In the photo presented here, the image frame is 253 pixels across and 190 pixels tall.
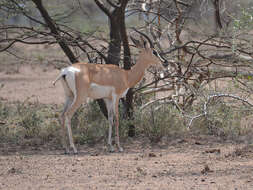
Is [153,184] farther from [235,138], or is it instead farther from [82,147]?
[235,138]

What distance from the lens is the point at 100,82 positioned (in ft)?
21.9

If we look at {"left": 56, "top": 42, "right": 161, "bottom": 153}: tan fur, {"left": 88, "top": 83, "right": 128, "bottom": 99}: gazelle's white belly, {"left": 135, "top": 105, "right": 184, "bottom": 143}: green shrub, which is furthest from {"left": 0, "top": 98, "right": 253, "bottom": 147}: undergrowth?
{"left": 88, "top": 83, "right": 128, "bottom": 99}: gazelle's white belly

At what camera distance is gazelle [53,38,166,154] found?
6.43m

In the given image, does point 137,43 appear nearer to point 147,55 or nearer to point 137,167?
point 147,55

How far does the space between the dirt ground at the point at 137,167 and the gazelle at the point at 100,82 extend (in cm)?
54

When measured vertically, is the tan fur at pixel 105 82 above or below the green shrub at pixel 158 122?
above

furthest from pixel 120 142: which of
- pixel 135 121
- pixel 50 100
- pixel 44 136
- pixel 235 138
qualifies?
pixel 50 100

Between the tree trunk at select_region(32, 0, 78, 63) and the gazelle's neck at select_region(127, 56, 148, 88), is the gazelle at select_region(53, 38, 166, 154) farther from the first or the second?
the tree trunk at select_region(32, 0, 78, 63)

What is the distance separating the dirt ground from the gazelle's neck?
1067 mm

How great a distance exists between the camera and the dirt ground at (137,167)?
15.6ft

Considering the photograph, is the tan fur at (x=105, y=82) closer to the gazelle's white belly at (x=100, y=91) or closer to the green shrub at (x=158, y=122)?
the gazelle's white belly at (x=100, y=91)

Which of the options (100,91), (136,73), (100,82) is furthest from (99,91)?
(136,73)

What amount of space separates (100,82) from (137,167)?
1.74m

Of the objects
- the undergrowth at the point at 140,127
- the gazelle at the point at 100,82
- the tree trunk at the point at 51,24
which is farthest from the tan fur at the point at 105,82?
the tree trunk at the point at 51,24
